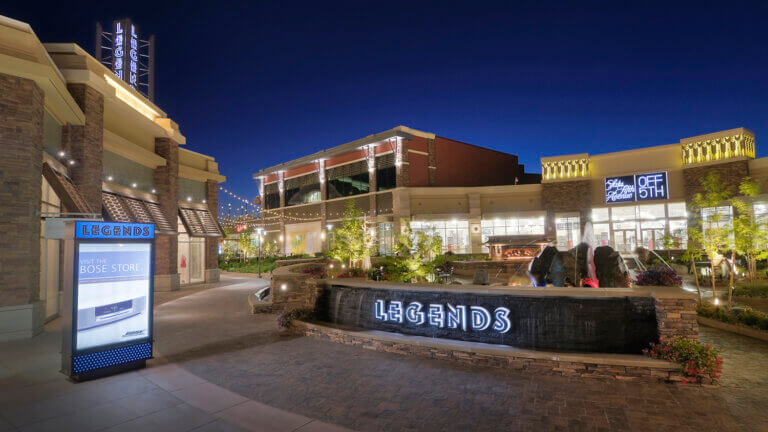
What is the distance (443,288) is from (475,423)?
3.63m

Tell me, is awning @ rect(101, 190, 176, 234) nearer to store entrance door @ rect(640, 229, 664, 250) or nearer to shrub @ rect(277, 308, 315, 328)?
shrub @ rect(277, 308, 315, 328)

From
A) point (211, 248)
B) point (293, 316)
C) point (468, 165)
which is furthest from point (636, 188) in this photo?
point (211, 248)

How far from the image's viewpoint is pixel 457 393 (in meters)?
6.00

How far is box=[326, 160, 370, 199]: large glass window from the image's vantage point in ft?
135

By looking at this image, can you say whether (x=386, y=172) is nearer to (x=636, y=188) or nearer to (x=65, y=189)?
(x=636, y=188)

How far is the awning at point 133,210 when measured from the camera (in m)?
15.8

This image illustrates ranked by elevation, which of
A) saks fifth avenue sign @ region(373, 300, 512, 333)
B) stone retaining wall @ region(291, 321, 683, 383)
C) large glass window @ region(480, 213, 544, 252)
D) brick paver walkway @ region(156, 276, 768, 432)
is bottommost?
brick paver walkway @ region(156, 276, 768, 432)

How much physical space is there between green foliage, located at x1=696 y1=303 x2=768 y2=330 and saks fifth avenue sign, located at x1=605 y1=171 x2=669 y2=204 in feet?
78.9

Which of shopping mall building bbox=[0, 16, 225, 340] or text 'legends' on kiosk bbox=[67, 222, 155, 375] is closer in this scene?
text 'legends' on kiosk bbox=[67, 222, 155, 375]

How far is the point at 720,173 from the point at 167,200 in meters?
36.4

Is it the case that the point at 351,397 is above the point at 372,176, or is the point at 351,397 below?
below

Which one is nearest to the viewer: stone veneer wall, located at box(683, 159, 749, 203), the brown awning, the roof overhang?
the brown awning

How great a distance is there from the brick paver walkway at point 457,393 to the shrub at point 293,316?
5.12 ft

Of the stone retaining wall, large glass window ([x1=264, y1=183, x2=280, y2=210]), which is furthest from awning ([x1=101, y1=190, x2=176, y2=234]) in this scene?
large glass window ([x1=264, y1=183, x2=280, y2=210])
